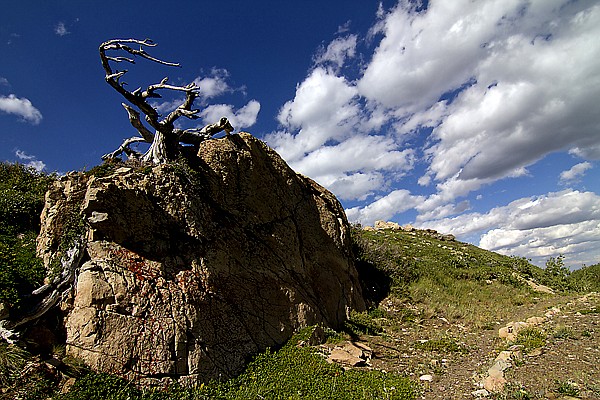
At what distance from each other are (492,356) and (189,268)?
431 inches

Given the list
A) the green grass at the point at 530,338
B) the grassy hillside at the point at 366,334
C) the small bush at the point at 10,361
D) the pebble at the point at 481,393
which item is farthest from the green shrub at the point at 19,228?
the green grass at the point at 530,338

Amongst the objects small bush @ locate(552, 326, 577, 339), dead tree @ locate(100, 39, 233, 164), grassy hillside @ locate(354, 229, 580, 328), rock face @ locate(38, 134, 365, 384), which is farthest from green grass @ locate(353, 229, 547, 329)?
dead tree @ locate(100, 39, 233, 164)

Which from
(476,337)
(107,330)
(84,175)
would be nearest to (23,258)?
(84,175)

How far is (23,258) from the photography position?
8883 mm

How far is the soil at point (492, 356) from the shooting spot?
8.41 meters

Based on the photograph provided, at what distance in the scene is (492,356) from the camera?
11.7 meters

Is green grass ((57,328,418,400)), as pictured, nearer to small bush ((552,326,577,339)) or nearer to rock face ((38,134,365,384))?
rock face ((38,134,365,384))

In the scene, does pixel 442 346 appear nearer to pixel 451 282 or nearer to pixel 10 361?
pixel 451 282

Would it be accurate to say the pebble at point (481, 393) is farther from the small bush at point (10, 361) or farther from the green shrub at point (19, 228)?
the green shrub at point (19, 228)

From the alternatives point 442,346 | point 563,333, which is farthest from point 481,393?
point 563,333

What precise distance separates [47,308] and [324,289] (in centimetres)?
1024

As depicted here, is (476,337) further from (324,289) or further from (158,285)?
(158,285)

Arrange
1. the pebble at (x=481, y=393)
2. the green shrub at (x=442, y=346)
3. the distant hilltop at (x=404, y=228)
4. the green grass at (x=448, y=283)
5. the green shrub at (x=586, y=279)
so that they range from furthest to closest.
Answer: the distant hilltop at (x=404, y=228)
the green shrub at (x=586, y=279)
the green grass at (x=448, y=283)
the green shrub at (x=442, y=346)
the pebble at (x=481, y=393)

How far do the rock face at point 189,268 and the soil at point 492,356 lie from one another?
3.37 meters
